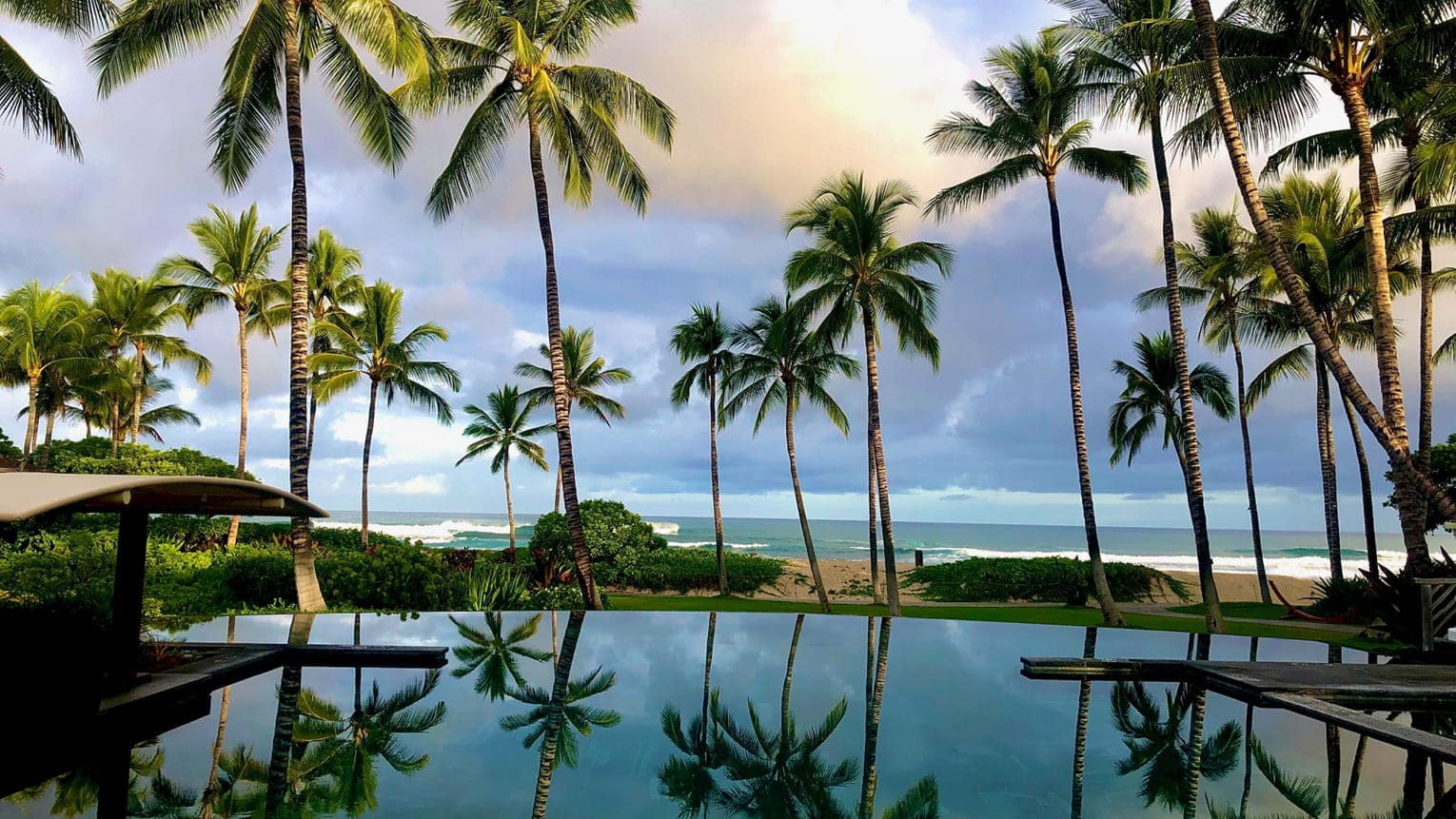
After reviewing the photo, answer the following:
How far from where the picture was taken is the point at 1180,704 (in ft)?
27.0

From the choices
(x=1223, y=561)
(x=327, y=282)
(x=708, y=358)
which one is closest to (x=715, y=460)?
(x=708, y=358)

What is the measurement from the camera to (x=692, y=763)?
602cm

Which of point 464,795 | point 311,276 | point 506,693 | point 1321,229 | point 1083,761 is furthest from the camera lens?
point 311,276

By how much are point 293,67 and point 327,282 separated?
17711mm

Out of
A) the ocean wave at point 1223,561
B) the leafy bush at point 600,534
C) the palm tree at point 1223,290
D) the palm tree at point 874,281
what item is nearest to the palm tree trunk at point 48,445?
the leafy bush at point 600,534

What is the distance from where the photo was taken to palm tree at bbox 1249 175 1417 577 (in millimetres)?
20500

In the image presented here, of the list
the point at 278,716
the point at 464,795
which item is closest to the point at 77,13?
the point at 278,716

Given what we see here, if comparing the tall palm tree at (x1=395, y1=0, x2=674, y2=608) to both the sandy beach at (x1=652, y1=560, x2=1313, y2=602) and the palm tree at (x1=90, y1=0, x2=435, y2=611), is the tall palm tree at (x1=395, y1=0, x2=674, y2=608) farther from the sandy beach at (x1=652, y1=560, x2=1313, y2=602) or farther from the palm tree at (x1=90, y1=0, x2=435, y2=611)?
the sandy beach at (x1=652, y1=560, x2=1313, y2=602)

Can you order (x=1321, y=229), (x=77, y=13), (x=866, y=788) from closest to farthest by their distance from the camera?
(x=866, y=788)
(x=77, y=13)
(x=1321, y=229)

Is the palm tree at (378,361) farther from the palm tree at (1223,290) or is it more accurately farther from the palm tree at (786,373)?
the palm tree at (1223,290)

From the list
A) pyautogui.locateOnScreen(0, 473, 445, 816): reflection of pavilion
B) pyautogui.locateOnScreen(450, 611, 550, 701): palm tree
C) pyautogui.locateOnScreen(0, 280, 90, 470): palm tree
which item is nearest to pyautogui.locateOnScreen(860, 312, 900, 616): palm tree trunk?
pyautogui.locateOnScreen(450, 611, 550, 701): palm tree

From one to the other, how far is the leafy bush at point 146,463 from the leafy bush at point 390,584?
837 cm

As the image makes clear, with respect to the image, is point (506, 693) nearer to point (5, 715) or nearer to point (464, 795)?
point (464, 795)

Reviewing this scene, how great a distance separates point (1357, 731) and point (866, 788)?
15.0 ft
